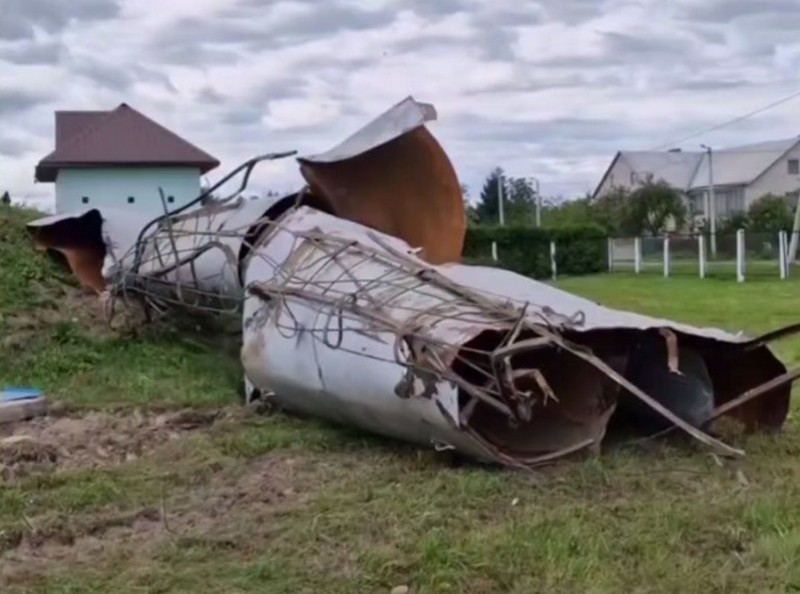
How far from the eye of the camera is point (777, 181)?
50625 millimetres

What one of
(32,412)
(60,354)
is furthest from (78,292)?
(32,412)

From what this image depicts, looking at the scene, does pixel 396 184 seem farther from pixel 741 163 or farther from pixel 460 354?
pixel 741 163

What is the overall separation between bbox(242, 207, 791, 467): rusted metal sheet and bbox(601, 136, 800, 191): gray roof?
45984 millimetres

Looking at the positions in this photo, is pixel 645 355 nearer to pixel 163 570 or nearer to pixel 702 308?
pixel 163 570

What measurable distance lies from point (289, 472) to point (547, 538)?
144cm

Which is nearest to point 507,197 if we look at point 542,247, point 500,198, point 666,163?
point 500,198

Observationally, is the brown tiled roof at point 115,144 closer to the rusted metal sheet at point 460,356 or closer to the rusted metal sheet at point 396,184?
the rusted metal sheet at point 396,184

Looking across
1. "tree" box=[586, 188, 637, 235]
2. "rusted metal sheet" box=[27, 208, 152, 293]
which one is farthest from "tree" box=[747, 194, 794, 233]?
"rusted metal sheet" box=[27, 208, 152, 293]

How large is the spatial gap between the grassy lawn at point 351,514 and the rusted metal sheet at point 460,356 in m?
0.19

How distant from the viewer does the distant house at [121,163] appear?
23500 millimetres

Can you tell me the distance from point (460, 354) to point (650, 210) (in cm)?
3368

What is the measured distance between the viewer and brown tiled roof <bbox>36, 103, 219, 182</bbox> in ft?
77.7

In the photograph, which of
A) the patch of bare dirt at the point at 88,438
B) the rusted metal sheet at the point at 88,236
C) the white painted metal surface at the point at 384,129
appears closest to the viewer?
the patch of bare dirt at the point at 88,438

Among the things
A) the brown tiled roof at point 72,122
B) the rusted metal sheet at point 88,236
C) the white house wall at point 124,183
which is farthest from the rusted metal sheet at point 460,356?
the brown tiled roof at point 72,122
